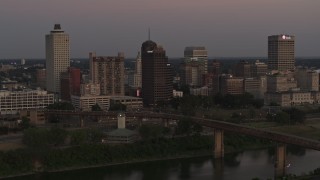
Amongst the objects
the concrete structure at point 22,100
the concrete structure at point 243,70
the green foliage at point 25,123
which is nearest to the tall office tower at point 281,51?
the concrete structure at point 243,70

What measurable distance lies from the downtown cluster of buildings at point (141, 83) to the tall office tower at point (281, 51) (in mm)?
5300

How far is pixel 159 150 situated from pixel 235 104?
18.9 metres

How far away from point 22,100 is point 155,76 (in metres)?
9.16

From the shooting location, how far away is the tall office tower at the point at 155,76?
40875 millimetres

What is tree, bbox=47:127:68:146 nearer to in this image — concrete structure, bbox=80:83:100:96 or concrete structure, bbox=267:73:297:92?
concrete structure, bbox=80:83:100:96

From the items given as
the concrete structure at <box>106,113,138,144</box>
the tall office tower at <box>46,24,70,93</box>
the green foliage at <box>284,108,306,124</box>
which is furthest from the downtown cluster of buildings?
the concrete structure at <box>106,113,138,144</box>

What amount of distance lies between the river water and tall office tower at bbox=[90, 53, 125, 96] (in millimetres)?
21780

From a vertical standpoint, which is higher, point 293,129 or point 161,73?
point 161,73

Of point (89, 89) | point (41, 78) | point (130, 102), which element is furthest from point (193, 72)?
point (130, 102)

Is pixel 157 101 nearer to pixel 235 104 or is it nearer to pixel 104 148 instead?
pixel 235 104

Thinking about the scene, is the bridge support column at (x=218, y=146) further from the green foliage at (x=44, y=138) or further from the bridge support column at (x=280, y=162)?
the green foliage at (x=44, y=138)

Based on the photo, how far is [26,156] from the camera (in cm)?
2066

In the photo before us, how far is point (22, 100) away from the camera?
3781cm

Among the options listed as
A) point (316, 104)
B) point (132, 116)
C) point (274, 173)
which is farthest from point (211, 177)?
point (316, 104)
